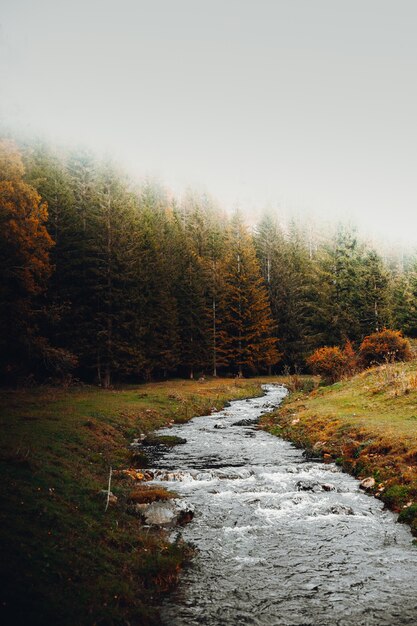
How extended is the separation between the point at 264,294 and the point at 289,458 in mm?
53184

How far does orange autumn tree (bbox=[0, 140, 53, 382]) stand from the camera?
31.9 m

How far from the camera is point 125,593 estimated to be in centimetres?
768

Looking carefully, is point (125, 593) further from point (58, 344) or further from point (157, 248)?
point (157, 248)

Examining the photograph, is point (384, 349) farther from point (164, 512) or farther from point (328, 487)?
point (164, 512)

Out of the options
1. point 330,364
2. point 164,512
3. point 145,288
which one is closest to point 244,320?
point 145,288

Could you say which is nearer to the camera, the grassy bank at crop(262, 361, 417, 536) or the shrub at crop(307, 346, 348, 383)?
the grassy bank at crop(262, 361, 417, 536)

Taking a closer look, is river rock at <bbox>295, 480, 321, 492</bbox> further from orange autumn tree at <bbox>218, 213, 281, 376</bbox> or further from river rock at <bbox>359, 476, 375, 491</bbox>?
orange autumn tree at <bbox>218, 213, 281, 376</bbox>

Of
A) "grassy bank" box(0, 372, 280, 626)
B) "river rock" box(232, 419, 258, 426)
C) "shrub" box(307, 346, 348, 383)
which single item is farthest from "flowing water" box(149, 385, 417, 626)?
"shrub" box(307, 346, 348, 383)

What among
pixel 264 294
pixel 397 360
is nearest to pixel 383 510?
pixel 397 360

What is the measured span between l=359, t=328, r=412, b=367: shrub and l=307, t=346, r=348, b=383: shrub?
6.28 feet

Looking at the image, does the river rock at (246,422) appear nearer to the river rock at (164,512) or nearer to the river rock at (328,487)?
the river rock at (328,487)

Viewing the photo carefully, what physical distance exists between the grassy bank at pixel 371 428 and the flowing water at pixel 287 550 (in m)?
0.92

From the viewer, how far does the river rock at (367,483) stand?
14634mm

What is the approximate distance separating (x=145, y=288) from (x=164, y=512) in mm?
45994
